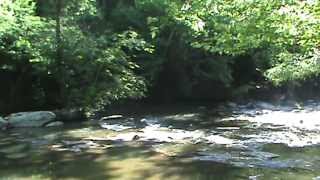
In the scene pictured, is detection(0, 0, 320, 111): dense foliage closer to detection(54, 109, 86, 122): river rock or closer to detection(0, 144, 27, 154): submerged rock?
detection(54, 109, 86, 122): river rock

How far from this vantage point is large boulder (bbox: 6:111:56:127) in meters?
18.8

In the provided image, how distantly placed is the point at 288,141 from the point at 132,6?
13770 mm

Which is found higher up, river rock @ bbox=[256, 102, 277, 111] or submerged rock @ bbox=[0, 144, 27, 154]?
river rock @ bbox=[256, 102, 277, 111]

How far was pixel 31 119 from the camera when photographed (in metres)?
19.1

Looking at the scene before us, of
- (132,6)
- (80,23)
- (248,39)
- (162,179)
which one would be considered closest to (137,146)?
(162,179)

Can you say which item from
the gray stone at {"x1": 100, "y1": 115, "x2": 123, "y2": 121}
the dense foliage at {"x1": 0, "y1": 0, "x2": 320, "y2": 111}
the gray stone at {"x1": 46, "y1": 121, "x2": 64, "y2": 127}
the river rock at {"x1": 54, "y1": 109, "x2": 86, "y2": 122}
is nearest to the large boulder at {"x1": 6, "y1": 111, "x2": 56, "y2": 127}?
the gray stone at {"x1": 46, "y1": 121, "x2": 64, "y2": 127}

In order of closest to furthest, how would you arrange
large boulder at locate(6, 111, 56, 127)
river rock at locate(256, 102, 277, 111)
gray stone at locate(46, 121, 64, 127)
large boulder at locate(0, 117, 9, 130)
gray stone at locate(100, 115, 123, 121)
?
large boulder at locate(0, 117, 9, 130) < large boulder at locate(6, 111, 56, 127) < gray stone at locate(46, 121, 64, 127) < gray stone at locate(100, 115, 123, 121) < river rock at locate(256, 102, 277, 111)

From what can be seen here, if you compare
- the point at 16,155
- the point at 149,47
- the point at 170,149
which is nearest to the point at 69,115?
the point at 149,47

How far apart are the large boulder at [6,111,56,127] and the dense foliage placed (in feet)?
3.99

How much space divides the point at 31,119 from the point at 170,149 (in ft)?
21.0

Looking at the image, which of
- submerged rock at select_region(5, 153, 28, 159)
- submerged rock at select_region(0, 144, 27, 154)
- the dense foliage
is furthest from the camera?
submerged rock at select_region(0, 144, 27, 154)

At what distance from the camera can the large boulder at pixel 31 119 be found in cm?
1881

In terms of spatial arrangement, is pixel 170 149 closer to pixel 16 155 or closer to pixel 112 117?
pixel 16 155

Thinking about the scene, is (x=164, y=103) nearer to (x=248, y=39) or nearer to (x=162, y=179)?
(x=162, y=179)
